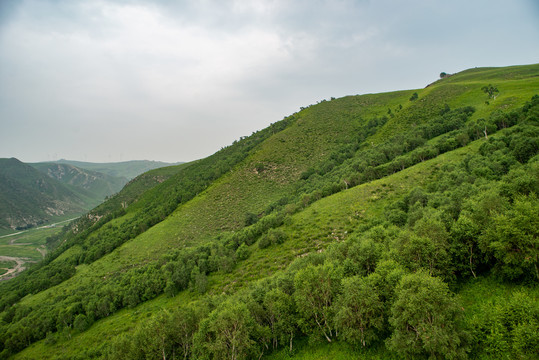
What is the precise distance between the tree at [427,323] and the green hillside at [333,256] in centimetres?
13

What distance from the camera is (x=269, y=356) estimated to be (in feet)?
77.3

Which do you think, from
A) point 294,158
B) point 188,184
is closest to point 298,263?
point 294,158

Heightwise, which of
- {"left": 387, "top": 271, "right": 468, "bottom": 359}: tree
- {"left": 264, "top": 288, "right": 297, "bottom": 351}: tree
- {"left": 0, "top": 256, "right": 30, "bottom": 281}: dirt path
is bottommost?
{"left": 0, "top": 256, "right": 30, "bottom": 281}: dirt path

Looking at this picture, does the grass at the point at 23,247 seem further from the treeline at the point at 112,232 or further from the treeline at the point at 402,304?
the treeline at the point at 402,304

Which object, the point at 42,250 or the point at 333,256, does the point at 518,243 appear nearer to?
the point at 333,256

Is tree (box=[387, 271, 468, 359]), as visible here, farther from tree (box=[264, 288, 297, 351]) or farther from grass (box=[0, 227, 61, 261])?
grass (box=[0, 227, 61, 261])

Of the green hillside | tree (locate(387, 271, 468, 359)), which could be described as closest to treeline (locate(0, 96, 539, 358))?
tree (locate(387, 271, 468, 359))

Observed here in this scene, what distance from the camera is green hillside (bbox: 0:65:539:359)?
60.8 feet

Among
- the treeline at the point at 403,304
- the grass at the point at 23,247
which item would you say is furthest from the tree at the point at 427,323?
the grass at the point at 23,247

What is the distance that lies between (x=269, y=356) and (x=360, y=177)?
190ft

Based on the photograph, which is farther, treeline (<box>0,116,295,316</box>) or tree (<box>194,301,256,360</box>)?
treeline (<box>0,116,295,316</box>)

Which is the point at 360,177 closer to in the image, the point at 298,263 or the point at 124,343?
the point at 298,263

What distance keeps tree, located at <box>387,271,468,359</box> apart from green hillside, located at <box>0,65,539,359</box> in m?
0.13

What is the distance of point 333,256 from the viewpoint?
30797mm
